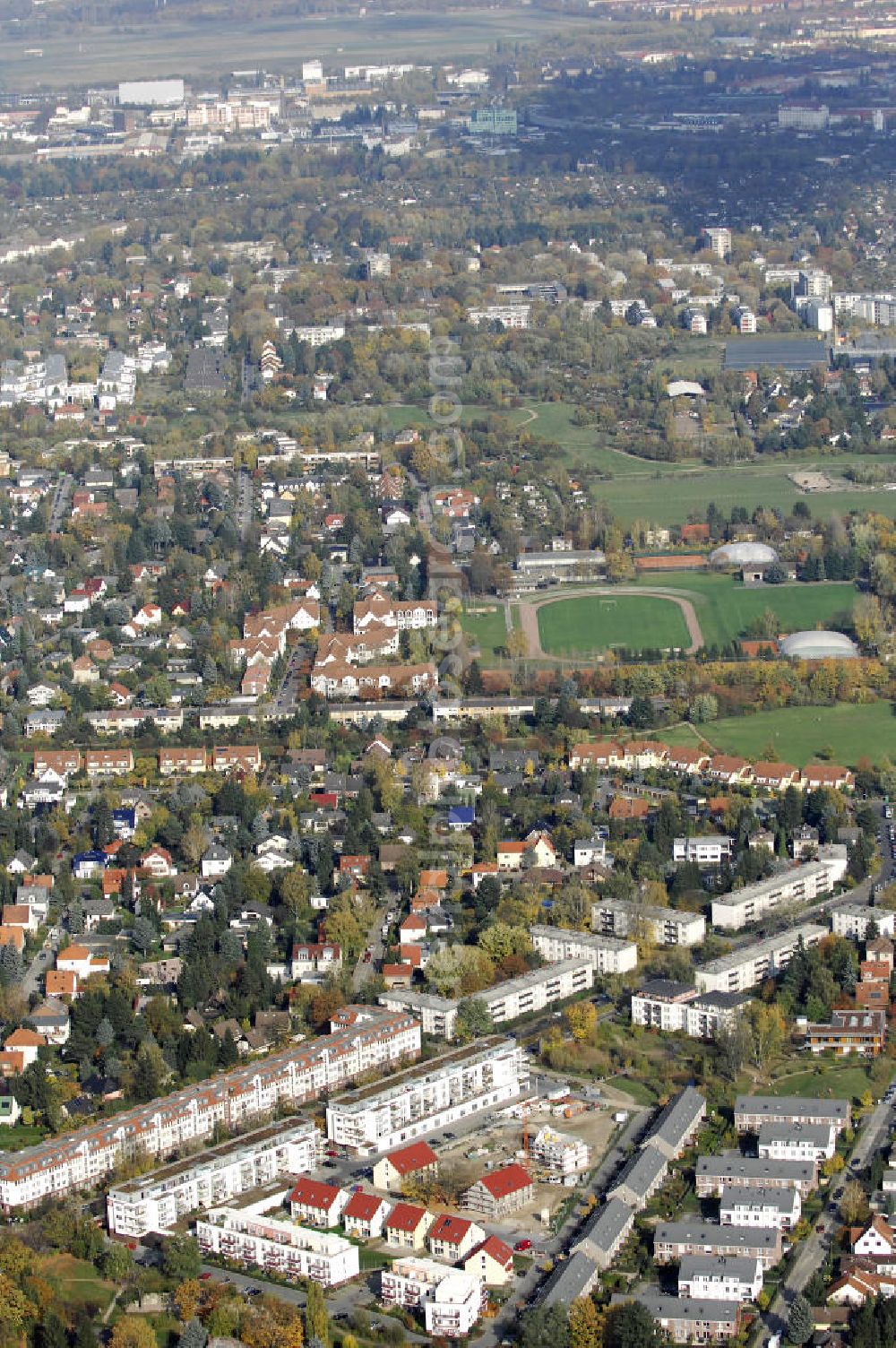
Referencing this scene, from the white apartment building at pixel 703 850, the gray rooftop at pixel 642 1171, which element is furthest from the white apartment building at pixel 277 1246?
the white apartment building at pixel 703 850

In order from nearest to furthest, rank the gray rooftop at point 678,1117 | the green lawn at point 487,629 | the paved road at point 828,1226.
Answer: the paved road at point 828,1226 → the gray rooftop at point 678,1117 → the green lawn at point 487,629

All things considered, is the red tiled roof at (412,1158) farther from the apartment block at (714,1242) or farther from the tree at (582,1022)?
the tree at (582,1022)

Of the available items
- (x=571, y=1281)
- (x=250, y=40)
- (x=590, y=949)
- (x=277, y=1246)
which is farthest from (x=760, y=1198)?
(x=250, y=40)

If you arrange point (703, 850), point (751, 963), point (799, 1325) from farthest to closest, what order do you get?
point (703, 850) < point (751, 963) < point (799, 1325)

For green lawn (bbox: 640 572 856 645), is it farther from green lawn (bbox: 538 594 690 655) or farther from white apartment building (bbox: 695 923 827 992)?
white apartment building (bbox: 695 923 827 992)

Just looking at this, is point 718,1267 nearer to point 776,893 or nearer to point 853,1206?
point 853,1206
